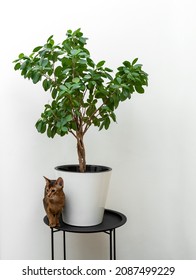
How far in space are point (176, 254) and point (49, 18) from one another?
1.27m

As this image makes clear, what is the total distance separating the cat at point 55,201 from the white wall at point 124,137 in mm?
298

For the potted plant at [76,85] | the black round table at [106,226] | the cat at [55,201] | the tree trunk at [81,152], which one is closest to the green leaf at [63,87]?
the potted plant at [76,85]

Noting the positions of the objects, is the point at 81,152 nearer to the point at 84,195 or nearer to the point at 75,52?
the point at 84,195

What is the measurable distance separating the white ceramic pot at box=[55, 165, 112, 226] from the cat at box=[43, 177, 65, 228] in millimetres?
34

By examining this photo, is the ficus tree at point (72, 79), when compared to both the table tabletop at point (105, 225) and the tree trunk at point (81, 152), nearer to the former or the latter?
the tree trunk at point (81, 152)

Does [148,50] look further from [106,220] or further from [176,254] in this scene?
[176,254]

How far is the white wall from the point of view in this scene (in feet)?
5.13

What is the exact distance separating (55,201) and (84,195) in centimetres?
11

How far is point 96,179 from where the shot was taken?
1291 mm

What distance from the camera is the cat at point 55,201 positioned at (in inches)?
50.3

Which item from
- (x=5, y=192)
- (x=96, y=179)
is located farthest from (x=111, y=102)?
(x=5, y=192)

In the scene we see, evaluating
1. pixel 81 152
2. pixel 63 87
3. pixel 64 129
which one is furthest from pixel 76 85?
pixel 81 152

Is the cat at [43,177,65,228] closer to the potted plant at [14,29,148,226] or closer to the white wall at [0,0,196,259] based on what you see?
the potted plant at [14,29,148,226]

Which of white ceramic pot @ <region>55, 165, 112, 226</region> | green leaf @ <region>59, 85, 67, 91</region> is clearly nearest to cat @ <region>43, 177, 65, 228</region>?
white ceramic pot @ <region>55, 165, 112, 226</region>
